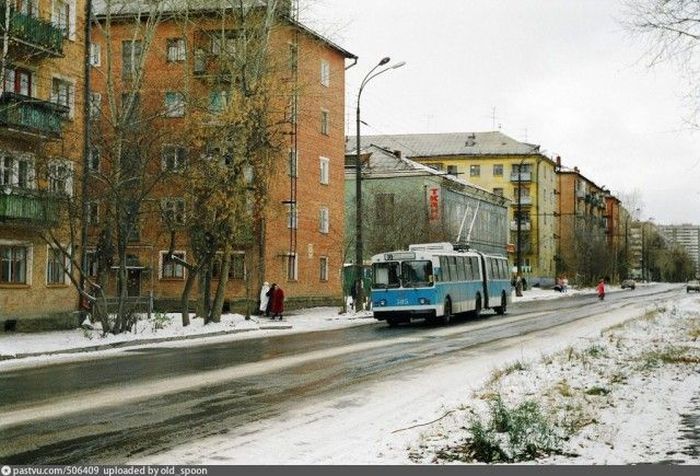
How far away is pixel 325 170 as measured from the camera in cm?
5069

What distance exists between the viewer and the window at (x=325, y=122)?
50.2 meters

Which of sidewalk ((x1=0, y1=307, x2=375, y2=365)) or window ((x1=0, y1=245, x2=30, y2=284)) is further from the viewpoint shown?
window ((x1=0, y1=245, x2=30, y2=284))

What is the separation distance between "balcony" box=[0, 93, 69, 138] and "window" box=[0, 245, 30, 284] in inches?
161

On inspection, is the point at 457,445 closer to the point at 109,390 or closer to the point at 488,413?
the point at 488,413

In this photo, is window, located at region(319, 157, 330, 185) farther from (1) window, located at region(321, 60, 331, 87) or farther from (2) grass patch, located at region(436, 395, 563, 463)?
(2) grass patch, located at region(436, 395, 563, 463)

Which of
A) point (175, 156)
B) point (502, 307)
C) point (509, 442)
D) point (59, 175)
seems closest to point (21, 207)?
point (59, 175)

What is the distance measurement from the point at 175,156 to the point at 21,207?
17.5 feet

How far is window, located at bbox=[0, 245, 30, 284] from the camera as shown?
28.7 m

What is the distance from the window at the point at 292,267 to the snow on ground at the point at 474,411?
91.4 ft

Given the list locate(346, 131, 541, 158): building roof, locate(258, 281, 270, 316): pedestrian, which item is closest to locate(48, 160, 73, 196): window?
locate(258, 281, 270, 316): pedestrian

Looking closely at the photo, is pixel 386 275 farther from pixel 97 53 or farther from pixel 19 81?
pixel 97 53

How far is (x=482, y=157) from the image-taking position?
104625mm

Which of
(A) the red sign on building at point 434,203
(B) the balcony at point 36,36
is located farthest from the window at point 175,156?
(A) the red sign on building at point 434,203

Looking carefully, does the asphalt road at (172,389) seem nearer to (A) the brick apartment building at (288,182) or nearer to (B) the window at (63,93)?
(B) the window at (63,93)
